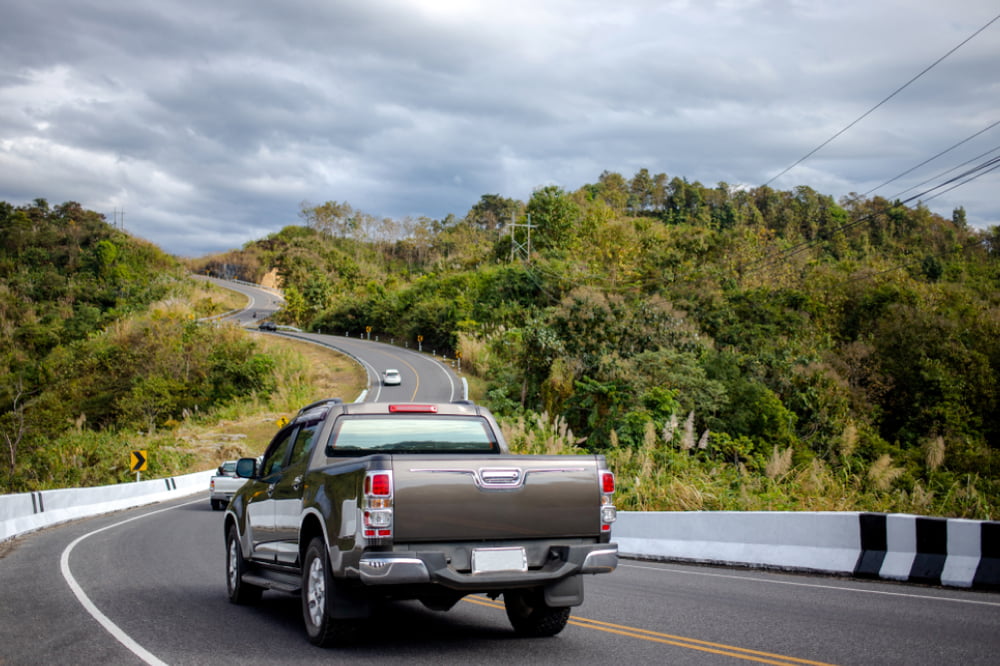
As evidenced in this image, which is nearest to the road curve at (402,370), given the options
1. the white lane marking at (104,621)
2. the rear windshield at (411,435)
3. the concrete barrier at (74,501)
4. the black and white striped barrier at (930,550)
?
the concrete barrier at (74,501)

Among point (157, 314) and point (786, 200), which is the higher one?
point (786, 200)

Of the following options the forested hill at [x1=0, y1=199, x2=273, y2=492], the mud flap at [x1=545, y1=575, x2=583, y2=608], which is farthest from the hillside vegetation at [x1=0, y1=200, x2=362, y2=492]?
the mud flap at [x1=545, y1=575, x2=583, y2=608]

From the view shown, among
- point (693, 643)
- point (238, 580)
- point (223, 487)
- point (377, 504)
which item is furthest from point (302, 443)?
point (223, 487)

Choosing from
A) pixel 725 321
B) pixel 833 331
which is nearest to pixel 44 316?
pixel 725 321

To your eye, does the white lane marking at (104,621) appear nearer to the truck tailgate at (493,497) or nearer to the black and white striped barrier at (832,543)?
the truck tailgate at (493,497)

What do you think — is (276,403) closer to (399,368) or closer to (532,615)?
(399,368)

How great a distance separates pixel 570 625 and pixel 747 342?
40.4 meters

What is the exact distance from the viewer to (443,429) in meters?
7.77

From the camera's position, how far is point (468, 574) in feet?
19.9

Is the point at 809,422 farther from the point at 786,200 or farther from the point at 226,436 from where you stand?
the point at 786,200

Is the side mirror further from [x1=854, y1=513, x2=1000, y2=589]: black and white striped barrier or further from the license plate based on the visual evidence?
[x1=854, y1=513, x2=1000, y2=589]: black and white striped barrier

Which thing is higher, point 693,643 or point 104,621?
point 104,621

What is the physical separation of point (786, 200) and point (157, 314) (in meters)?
79.5

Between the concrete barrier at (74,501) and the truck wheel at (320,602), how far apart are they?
14560 mm
